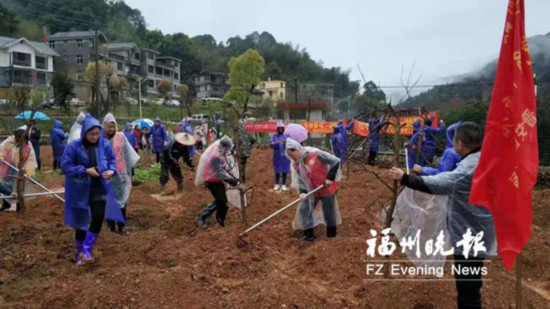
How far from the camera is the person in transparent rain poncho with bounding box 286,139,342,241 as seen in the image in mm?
5527

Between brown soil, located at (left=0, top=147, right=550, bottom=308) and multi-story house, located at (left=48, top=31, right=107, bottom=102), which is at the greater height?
multi-story house, located at (left=48, top=31, right=107, bottom=102)

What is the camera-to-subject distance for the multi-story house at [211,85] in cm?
6638

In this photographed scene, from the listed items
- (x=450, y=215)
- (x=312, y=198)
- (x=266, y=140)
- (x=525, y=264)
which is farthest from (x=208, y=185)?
(x=266, y=140)

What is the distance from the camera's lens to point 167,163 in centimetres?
932

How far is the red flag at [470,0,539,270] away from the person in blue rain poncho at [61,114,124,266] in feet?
12.1

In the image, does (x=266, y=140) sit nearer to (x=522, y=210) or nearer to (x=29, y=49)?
(x=522, y=210)

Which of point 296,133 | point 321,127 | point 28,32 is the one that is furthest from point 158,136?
point 28,32

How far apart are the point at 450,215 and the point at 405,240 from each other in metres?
0.70

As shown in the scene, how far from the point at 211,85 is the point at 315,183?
62.9 meters

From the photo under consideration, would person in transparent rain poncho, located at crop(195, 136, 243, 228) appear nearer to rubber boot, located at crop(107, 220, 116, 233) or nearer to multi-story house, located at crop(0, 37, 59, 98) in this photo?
rubber boot, located at crop(107, 220, 116, 233)

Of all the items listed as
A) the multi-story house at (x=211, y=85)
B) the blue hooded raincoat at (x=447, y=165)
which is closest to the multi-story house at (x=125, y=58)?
the multi-story house at (x=211, y=85)

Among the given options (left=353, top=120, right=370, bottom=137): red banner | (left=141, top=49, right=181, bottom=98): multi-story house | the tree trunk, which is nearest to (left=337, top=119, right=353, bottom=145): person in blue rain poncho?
(left=353, top=120, right=370, bottom=137): red banner

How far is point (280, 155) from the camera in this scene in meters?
9.55

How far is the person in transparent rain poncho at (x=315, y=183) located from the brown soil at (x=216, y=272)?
1.24 feet
